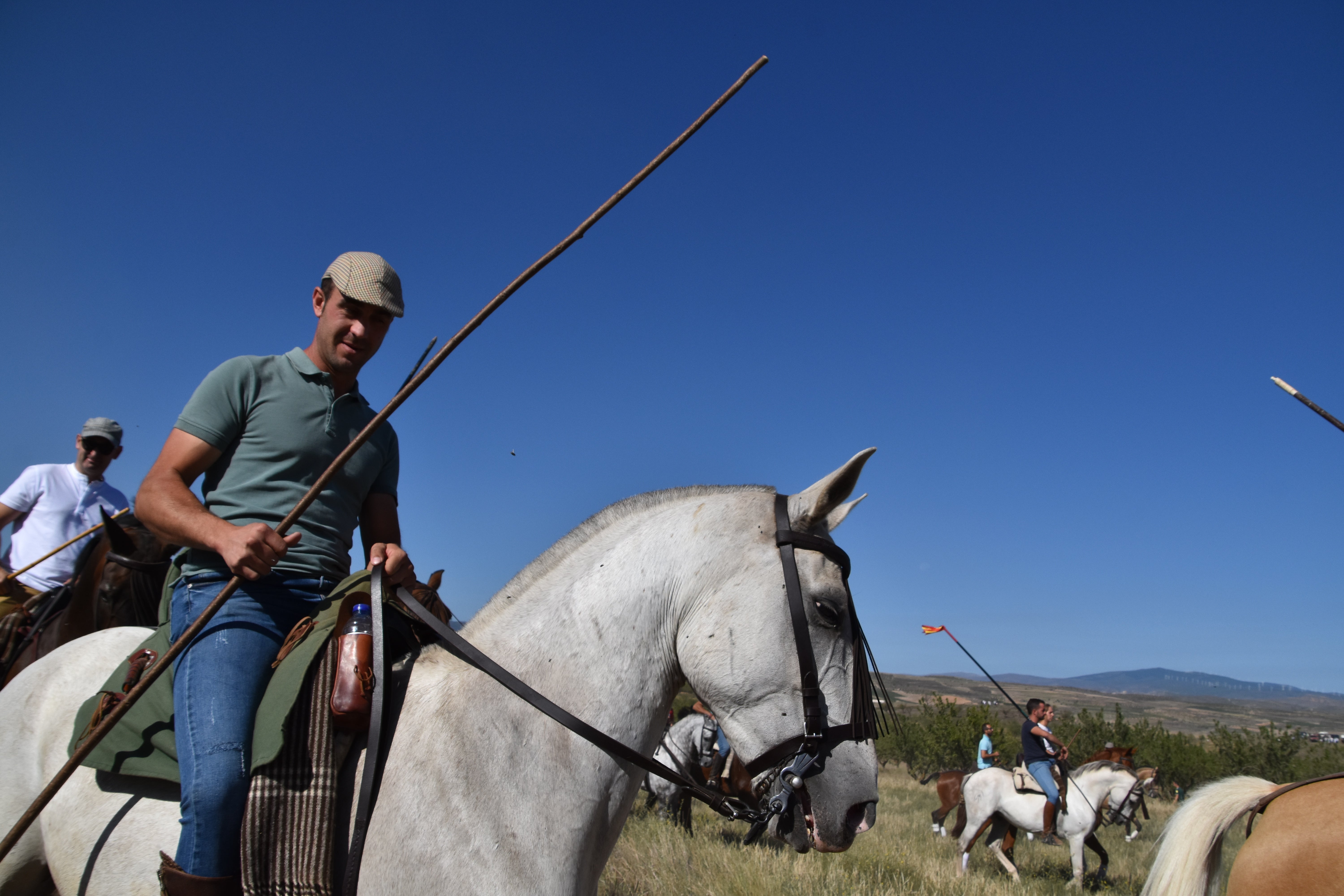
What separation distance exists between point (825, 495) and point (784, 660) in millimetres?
522

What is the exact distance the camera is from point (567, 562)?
8.65 ft

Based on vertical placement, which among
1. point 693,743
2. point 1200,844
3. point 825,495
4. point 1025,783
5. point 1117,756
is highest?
point 825,495

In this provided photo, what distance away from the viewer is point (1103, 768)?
55.8 ft

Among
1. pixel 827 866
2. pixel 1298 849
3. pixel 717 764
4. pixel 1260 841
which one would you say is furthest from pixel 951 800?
pixel 1298 849

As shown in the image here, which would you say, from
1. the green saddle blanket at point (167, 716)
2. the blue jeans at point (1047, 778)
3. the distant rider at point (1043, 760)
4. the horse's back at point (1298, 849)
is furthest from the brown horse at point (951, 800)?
the green saddle blanket at point (167, 716)

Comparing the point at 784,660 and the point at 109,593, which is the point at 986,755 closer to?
the point at 109,593

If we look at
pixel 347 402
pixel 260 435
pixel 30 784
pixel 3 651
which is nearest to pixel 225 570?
pixel 260 435

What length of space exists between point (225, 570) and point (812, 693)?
2.00 m

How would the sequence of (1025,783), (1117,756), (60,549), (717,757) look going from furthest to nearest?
(1117,756), (717,757), (1025,783), (60,549)

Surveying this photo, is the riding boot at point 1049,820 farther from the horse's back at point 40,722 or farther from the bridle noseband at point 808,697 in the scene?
the horse's back at point 40,722

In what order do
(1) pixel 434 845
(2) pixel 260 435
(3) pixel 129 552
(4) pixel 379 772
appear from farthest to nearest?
1. (3) pixel 129 552
2. (2) pixel 260 435
3. (4) pixel 379 772
4. (1) pixel 434 845

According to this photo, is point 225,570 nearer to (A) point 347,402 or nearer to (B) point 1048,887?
Result: (A) point 347,402

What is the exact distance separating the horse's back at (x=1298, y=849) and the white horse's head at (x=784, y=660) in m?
3.79

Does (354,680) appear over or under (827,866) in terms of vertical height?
over
